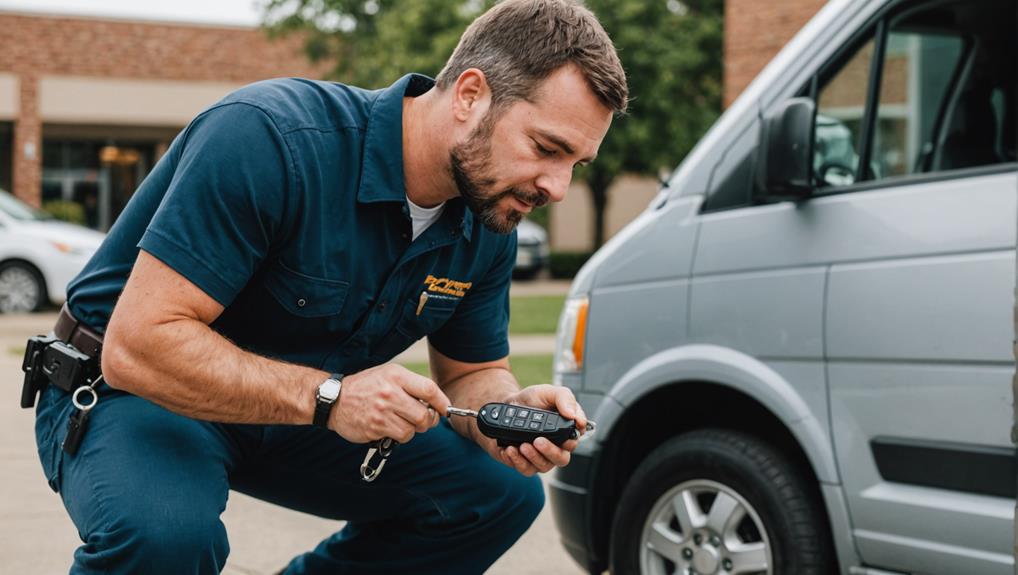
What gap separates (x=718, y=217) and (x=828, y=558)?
3.31 feet

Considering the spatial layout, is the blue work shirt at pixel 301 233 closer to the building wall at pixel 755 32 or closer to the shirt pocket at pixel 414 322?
the shirt pocket at pixel 414 322

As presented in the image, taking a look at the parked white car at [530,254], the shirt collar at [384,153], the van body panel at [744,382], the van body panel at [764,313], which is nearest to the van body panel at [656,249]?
the van body panel at [764,313]

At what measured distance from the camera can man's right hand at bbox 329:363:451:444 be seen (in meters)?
2.41

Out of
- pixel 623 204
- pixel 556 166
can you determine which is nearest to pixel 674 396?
pixel 556 166

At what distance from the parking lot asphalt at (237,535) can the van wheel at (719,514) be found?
3.08 feet

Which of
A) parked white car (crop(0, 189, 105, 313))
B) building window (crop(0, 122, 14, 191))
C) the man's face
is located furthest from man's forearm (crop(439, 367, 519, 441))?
building window (crop(0, 122, 14, 191))

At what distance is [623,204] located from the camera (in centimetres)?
3566

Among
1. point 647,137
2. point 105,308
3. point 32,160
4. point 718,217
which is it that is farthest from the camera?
point 32,160

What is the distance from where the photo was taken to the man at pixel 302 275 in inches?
92.7

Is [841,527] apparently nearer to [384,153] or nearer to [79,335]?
[384,153]

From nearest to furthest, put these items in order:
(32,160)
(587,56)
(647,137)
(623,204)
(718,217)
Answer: (587,56)
(718,217)
(647,137)
(32,160)
(623,204)

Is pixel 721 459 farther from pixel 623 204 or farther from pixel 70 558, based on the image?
pixel 623 204

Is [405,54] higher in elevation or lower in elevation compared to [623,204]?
higher

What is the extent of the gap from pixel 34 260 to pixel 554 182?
12.2 m
